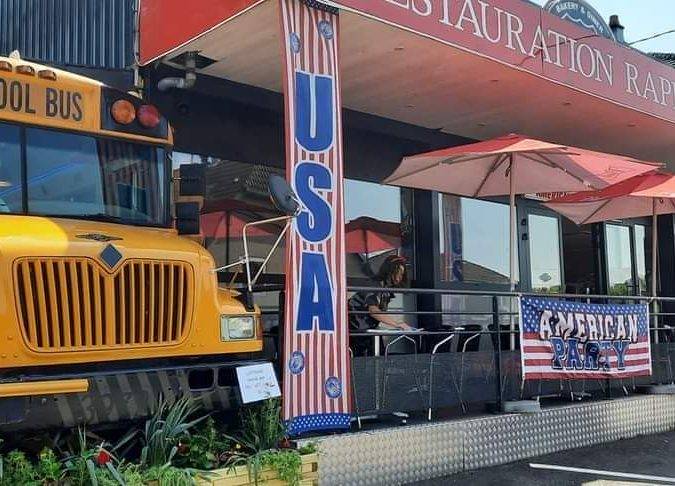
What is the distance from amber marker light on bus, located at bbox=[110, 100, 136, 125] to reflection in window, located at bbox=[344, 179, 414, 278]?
13.7 ft

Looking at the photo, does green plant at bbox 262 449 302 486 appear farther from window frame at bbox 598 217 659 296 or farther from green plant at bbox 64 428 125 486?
window frame at bbox 598 217 659 296

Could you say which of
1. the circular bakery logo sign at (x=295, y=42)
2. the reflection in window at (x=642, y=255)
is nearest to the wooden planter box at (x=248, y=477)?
the circular bakery logo sign at (x=295, y=42)

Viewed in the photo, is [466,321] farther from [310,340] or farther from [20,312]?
[20,312]

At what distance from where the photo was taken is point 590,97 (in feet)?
26.8

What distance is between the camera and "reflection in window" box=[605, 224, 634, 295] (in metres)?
13.4

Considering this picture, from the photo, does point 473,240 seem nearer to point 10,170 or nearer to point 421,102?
point 421,102

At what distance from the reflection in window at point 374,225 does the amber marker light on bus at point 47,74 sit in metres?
4.69

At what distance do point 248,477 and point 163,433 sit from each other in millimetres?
624

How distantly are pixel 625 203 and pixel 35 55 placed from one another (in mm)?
7724

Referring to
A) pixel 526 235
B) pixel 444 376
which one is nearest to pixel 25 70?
pixel 444 376

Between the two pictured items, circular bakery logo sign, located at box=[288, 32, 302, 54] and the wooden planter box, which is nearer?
the wooden planter box

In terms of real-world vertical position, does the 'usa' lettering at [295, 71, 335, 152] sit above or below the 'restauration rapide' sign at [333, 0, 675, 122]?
below

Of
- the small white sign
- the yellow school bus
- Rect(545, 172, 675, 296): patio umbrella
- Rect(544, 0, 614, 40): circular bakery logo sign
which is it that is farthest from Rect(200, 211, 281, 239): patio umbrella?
Rect(545, 172, 675, 296): patio umbrella

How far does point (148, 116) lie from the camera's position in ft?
17.1
